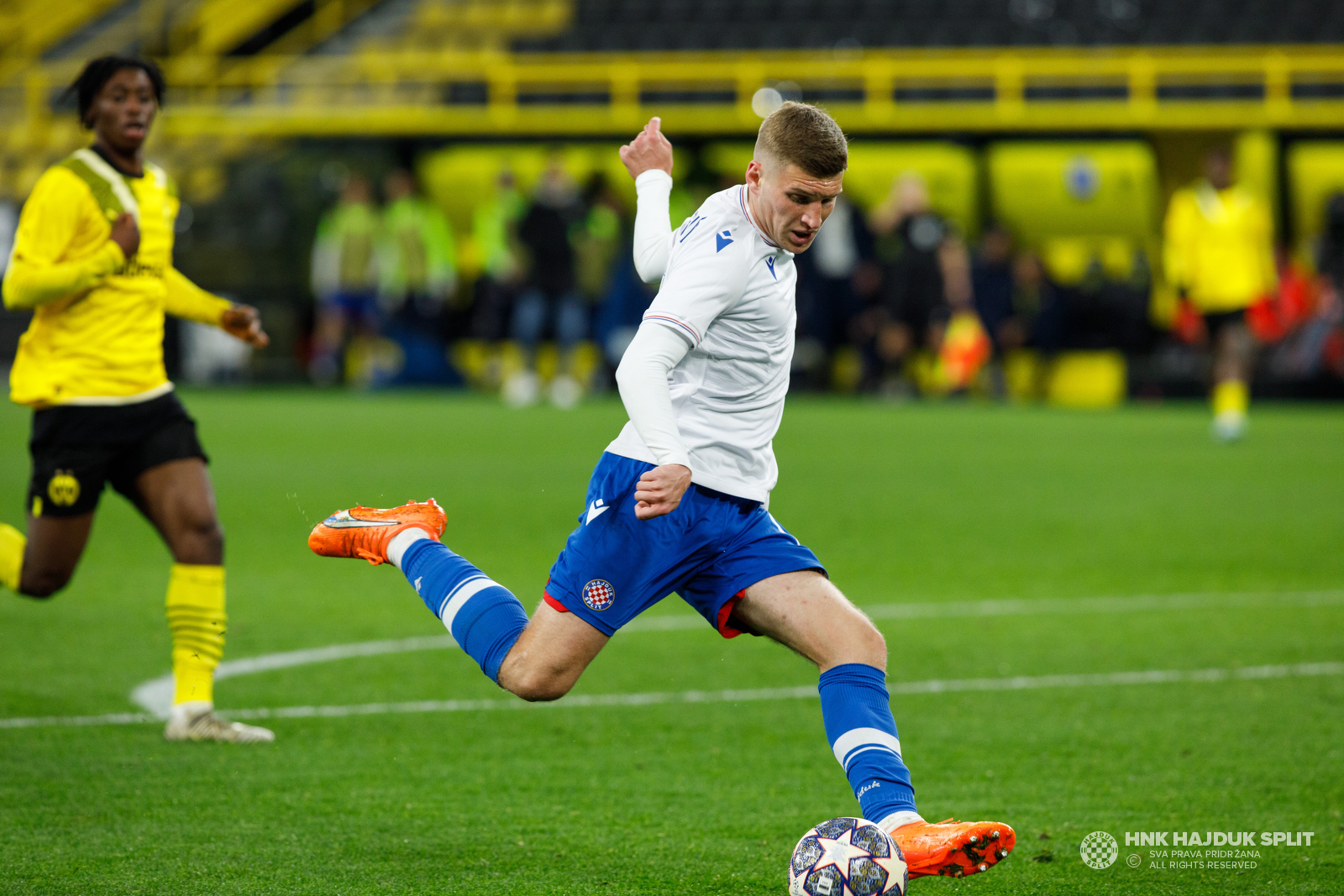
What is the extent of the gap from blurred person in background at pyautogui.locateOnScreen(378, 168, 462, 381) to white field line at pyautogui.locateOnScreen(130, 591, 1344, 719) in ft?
47.4

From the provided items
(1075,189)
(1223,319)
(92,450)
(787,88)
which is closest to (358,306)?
(787,88)

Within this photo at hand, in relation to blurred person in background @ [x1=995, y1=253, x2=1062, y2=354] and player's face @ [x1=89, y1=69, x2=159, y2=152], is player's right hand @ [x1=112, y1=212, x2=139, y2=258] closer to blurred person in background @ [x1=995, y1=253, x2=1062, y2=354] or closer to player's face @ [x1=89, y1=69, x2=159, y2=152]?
player's face @ [x1=89, y1=69, x2=159, y2=152]

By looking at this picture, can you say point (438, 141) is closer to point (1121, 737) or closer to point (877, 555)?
point (877, 555)

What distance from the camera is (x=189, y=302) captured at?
5.68 m

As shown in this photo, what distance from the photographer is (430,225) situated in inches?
861

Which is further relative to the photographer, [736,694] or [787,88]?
[787,88]

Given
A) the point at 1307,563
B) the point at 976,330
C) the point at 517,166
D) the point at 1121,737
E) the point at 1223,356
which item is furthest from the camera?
the point at 517,166

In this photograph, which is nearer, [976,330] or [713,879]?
[713,879]

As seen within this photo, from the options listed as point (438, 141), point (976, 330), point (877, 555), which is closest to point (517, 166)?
point (438, 141)

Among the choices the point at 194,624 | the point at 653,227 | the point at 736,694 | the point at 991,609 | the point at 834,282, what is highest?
the point at 653,227

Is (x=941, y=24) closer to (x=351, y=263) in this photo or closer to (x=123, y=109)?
(x=351, y=263)

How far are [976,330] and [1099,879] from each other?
17347 millimetres

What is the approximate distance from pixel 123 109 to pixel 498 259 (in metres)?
16.6

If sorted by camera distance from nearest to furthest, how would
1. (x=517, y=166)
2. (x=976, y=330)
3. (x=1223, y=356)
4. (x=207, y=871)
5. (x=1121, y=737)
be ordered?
(x=207, y=871), (x=1121, y=737), (x=1223, y=356), (x=976, y=330), (x=517, y=166)
